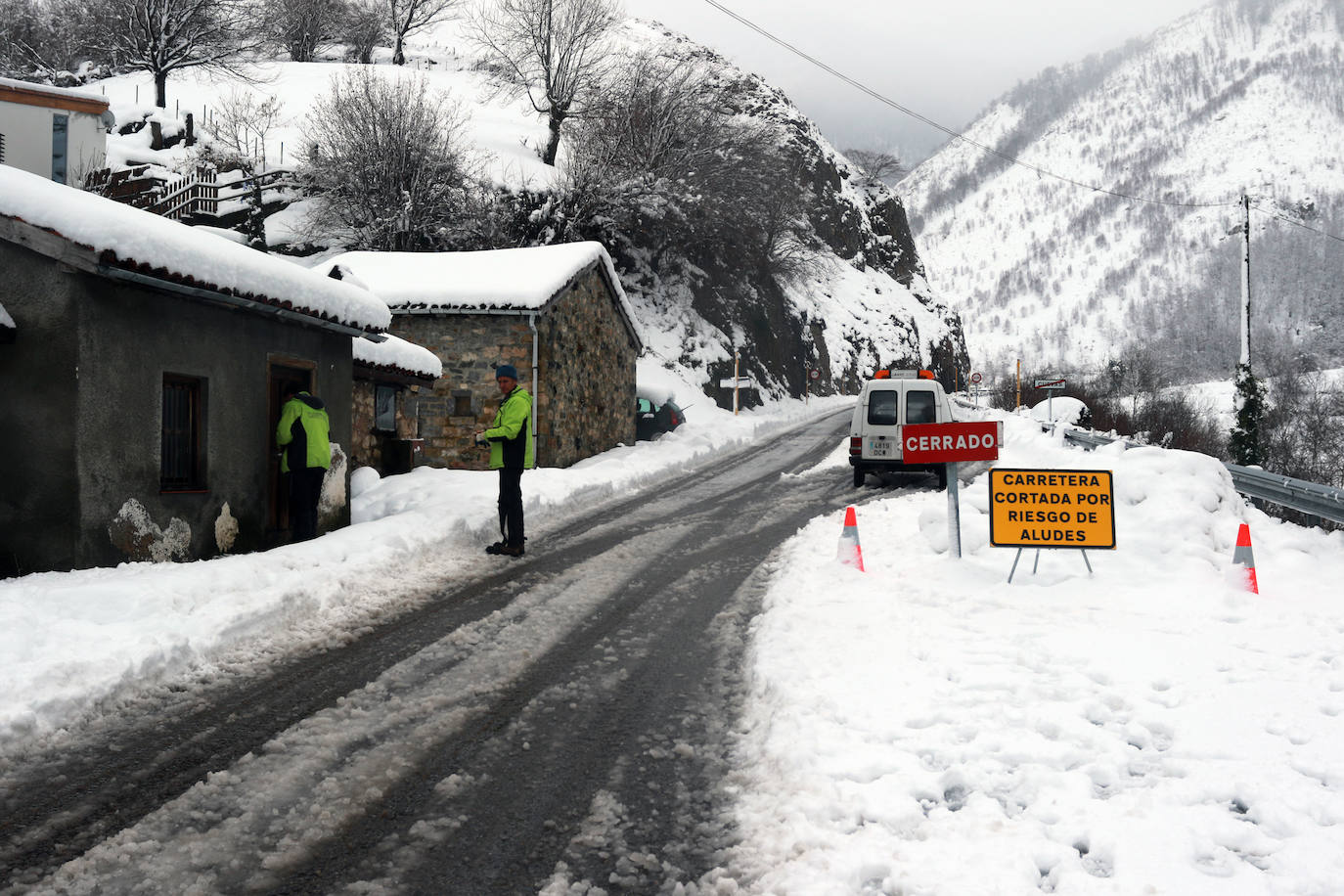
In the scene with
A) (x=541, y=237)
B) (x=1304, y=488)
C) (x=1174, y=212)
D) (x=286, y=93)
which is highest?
(x=1174, y=212)

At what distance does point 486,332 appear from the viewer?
17.5 metres

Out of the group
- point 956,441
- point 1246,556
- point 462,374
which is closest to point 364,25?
point 462,374

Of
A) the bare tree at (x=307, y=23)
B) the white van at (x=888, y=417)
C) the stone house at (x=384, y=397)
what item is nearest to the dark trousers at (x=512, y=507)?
the stone house at (x=384, y=397)

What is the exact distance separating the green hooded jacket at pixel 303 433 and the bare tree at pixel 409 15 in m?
55.0

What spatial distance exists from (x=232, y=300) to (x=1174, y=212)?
231 m

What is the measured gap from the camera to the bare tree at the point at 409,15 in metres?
56.8

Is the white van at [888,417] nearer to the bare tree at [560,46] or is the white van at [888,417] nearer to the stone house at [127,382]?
the stone house at [127,382]

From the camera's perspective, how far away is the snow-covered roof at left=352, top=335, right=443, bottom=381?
13063 mm

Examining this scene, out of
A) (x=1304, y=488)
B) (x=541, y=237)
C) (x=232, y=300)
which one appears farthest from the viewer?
(x=541, y=237)

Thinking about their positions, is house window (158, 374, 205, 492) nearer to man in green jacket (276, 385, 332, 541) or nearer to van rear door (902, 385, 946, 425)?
man in green jacket (276, 385, 332, 541)

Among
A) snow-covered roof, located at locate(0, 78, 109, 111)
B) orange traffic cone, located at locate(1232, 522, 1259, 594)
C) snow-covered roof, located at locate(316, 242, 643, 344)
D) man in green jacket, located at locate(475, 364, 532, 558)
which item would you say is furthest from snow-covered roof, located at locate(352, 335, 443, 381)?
snow-covered roof, located at locate(0, 78, 109, 111)

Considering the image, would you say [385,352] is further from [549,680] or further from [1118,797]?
[1118,797]

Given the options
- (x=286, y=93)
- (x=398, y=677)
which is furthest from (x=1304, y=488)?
(x=286, y=93)

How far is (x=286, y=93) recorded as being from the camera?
4094 cm
